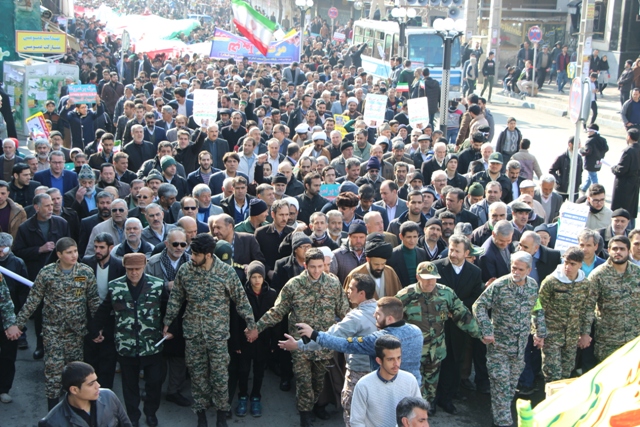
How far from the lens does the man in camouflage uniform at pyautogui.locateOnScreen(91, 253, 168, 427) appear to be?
7.20 m

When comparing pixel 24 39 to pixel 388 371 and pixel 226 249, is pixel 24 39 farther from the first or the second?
pixel 388 371

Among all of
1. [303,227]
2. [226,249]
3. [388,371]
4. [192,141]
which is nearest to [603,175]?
[192,141]

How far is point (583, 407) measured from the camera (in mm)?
4953

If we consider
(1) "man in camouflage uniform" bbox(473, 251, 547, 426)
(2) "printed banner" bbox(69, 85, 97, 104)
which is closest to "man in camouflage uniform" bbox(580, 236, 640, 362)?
(1) "man in camouflage uniform" bbox(473, 251, 547, 426)

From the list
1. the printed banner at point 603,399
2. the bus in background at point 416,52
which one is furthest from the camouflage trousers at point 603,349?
the bus in background at point 416,52

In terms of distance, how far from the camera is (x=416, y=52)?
2964 centimetres

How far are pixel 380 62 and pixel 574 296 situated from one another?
2394cm

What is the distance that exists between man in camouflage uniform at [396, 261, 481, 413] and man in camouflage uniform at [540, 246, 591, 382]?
2.95 ft

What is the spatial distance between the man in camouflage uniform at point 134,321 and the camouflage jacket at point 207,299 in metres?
0.15

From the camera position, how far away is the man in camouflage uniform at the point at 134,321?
7.20 metres

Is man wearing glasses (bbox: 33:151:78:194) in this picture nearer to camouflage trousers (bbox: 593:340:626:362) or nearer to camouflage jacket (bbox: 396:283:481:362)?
camouflage jacket (bbox: 396:283:481:362)

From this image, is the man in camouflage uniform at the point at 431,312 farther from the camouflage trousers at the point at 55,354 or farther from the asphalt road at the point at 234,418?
the camouflage trousers at the point at 55,354

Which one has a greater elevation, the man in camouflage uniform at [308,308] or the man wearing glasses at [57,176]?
the man wearing glasses at [57,176]

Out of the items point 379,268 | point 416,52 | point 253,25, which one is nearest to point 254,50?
point 253,25
